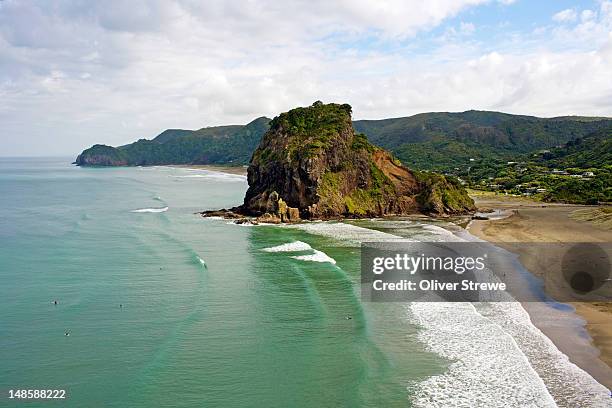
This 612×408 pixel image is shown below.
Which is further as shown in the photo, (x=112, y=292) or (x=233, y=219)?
(x=233, y=219)

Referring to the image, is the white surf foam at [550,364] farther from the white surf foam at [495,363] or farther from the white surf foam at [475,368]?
the white surf foam at [475,368]

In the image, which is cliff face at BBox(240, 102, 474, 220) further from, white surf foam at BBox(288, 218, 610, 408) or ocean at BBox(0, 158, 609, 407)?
white surf foam at BBox(288, 218, 610, 408)

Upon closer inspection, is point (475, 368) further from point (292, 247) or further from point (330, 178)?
point (330, 178)

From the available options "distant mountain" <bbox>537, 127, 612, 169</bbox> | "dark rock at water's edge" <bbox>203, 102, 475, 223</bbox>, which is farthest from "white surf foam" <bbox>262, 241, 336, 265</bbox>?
"distant mountain" <bbox>537, 127, 612, 169</bbox>

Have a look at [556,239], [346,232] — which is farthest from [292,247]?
[556,239]

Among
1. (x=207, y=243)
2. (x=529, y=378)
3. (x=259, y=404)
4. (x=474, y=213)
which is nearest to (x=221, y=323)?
(x=259, y=404)

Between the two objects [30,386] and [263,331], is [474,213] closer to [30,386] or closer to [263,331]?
[263,331]
